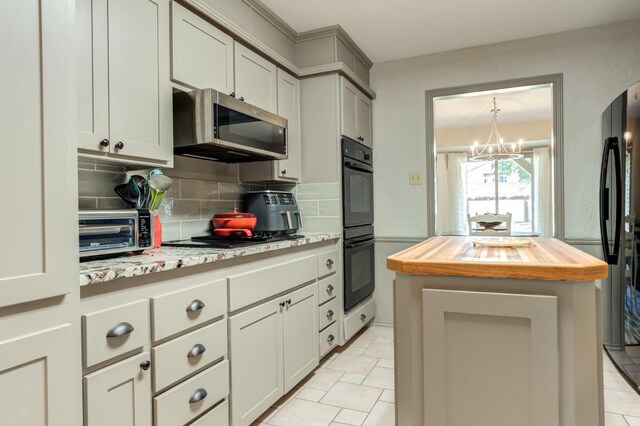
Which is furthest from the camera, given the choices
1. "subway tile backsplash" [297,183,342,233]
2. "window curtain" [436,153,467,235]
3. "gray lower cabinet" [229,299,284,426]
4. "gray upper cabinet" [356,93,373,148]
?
"window curtain" [436,153,467,235]

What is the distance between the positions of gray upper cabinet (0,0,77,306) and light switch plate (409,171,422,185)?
283cm

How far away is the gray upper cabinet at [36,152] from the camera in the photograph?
2.93ft

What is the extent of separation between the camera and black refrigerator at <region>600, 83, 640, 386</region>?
7.18ft

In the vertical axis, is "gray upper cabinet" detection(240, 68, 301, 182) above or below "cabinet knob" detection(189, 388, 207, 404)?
Result: above

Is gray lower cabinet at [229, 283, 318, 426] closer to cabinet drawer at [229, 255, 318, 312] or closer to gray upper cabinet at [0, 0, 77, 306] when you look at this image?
cabinet drawer at [229, 255, 318, 312]

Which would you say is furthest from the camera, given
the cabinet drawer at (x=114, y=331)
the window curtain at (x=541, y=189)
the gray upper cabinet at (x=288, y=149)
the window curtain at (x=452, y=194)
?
the window curtain at (x=452, y=194)

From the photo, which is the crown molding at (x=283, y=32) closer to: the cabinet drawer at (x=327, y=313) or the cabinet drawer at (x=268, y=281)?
the cabinet drawer at (x=268, y=281)

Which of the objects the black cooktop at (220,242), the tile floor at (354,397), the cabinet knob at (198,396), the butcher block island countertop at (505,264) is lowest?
the tile floor at (354,397)

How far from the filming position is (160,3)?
1.80 metres

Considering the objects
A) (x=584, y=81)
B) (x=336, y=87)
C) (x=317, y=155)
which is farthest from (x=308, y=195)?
(x=584, y=81)

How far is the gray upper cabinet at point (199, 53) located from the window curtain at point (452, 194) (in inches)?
166

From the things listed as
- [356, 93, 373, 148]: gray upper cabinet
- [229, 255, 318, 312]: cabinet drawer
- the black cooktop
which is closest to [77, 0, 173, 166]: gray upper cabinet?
the black cooktop

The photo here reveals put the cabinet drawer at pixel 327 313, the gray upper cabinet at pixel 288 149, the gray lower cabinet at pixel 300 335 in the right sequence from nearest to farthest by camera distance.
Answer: the gray lower cabinet at pixel 300 335
the cabinet drawer at pixel 327 313
the gray upper cabinet at pixel 288 149

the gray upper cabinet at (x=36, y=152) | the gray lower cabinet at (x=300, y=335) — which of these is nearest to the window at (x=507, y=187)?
the gray lower cabinet at (x=300, y=335)
